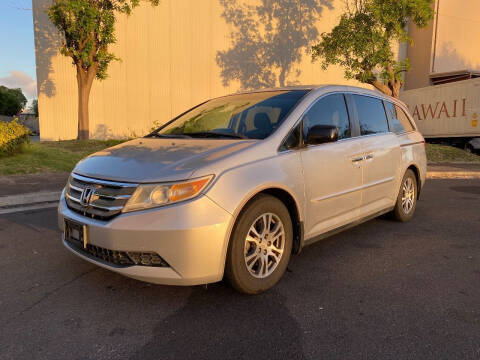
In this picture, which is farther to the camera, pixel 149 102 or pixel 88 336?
pixel 149 102

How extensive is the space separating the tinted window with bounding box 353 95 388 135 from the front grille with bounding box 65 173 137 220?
2.60 m

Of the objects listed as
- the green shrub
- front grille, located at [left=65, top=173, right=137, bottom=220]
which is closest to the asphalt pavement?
front grille, located at [left=65, top=173, right=137, bottom=220]

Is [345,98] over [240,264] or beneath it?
over

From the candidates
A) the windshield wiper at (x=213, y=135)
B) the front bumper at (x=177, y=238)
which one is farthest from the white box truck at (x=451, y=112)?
the front bumper at (x=177, y=238)

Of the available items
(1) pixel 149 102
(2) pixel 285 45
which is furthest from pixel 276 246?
(2) pixel 285 45

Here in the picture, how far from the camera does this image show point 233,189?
8.46ft

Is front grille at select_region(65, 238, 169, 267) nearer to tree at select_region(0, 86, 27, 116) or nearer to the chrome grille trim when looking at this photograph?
the chrome grille trim

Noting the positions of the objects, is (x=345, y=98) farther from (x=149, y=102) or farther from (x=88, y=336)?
(x=149, y=102)

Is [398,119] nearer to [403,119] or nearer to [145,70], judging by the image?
[403,119]

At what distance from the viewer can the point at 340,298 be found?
283 centimetres

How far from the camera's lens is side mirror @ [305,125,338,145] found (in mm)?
3143

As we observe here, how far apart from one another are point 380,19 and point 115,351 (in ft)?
54.5

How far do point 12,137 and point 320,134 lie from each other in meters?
8.64

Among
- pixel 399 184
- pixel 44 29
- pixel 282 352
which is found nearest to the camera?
pixel 282 352
